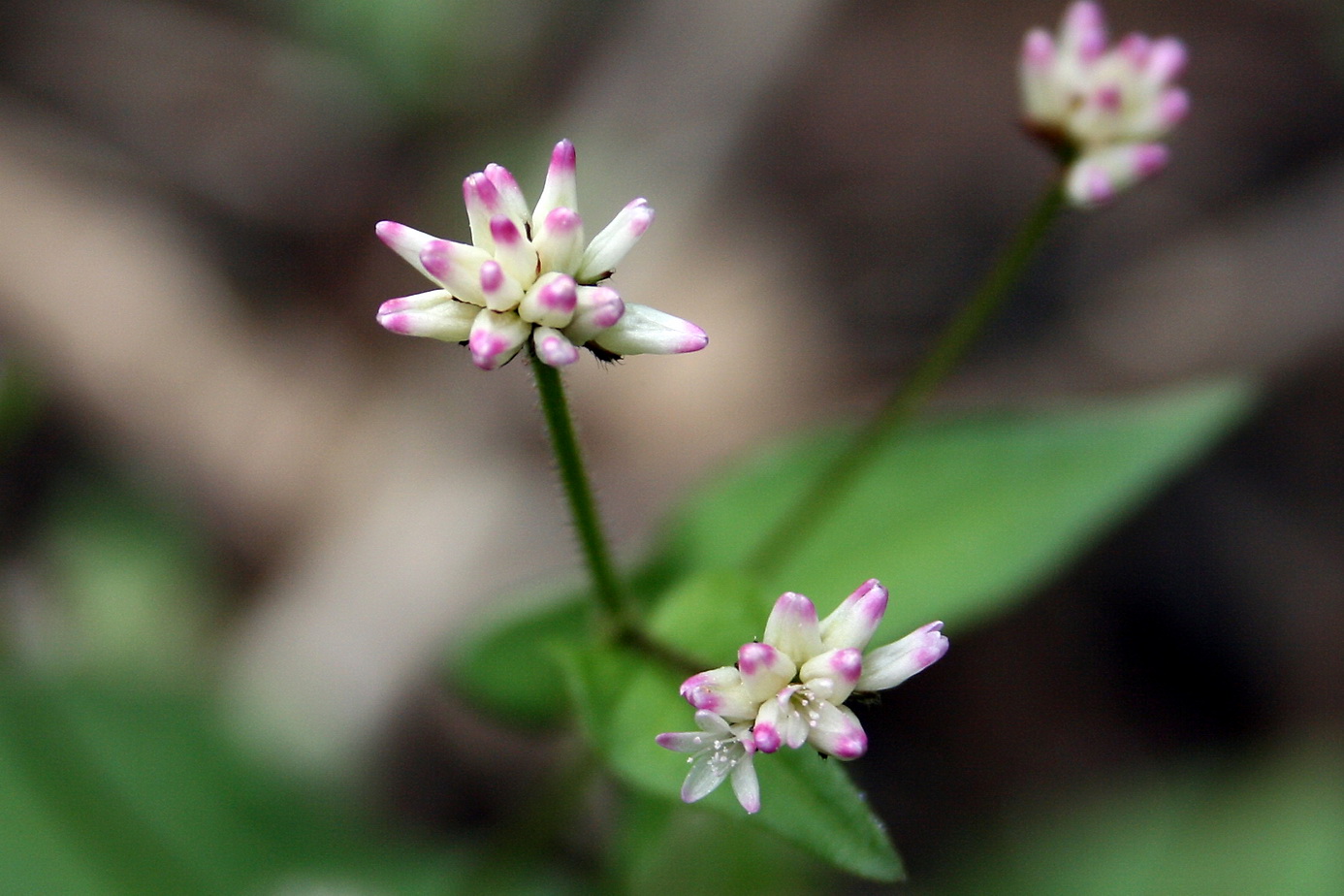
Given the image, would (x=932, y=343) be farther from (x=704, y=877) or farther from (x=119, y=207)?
(x=119, y=207)

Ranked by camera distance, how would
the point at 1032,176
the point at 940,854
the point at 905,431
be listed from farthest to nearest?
the point at 1032,176 < the point at 940,854 < the point at 905,431

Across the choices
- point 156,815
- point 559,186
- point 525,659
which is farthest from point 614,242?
point 156,815

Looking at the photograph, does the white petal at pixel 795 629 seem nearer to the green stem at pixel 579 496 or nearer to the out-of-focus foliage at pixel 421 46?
the green stem at pixel 579 496

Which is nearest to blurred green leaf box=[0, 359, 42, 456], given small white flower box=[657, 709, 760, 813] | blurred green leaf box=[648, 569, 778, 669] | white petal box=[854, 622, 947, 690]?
blurred green leaf box=[648, 569, 778, 669]

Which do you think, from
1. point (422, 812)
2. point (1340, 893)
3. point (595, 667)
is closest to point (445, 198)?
point (422, 812)

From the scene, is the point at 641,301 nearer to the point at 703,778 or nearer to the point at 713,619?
the point at 713,619

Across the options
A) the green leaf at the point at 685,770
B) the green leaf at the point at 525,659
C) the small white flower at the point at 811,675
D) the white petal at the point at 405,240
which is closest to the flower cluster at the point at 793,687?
the small white flower at the point at 811,675
